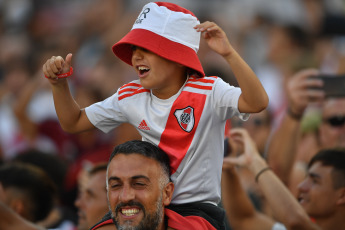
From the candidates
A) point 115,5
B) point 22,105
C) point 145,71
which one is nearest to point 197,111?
point 145,71

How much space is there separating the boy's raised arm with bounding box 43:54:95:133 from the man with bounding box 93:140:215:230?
40cm

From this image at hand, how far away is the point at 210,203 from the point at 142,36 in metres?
1.07

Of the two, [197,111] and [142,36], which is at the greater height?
[142,36]

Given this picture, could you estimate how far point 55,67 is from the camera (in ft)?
13.8

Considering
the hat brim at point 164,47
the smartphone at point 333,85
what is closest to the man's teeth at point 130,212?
the hat brim at point 164,47

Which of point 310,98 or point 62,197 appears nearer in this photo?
point 310,98

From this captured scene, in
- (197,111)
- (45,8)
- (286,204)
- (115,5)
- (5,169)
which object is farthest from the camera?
(45,8)

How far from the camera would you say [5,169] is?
236 inches

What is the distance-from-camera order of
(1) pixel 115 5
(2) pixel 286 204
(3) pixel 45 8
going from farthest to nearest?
(3) pixel 45 8 < (1) pixel 115 5 < (2) pixel 286 204

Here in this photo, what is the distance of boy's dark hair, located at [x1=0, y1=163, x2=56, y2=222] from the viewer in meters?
5.87

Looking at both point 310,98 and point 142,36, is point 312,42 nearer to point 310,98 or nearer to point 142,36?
point 310,98

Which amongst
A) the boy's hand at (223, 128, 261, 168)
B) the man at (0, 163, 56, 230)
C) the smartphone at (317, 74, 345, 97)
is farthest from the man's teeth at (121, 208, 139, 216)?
the smartphone at (317, 74, 345, 97)

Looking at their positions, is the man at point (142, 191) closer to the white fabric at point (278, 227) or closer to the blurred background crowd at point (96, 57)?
the white fabric at point (278, 227)

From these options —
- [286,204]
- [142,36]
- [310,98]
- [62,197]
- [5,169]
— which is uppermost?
[142,36]
